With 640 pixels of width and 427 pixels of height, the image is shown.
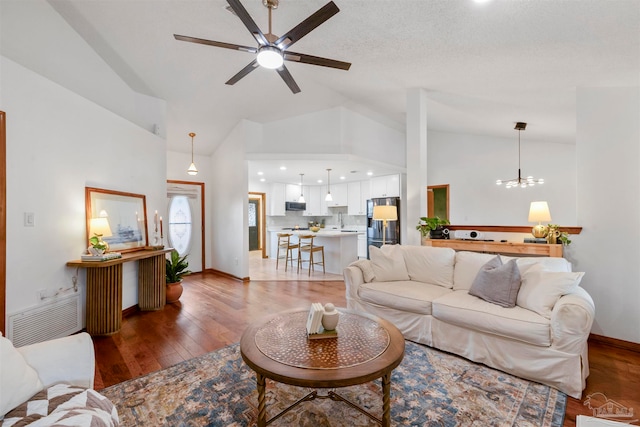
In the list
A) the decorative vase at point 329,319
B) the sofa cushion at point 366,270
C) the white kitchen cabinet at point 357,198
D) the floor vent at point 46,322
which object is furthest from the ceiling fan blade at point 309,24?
the white kitchen cabinet at point 357,198

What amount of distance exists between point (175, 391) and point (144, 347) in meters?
0.98

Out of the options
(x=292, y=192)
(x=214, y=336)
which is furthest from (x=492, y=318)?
(x=292, y=192)

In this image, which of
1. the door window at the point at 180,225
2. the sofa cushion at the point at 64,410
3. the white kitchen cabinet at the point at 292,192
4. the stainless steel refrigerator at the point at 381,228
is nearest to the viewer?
the sofa cushion at the point at 64,410

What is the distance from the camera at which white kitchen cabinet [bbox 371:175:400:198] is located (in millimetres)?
7009

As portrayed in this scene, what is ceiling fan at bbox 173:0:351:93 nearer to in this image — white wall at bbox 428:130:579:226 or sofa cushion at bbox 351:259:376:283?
sofa cushion at bbox 351:259:376:283

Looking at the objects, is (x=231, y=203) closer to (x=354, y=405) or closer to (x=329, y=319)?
(x=329, y=319)

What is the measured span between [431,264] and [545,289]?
111 cm

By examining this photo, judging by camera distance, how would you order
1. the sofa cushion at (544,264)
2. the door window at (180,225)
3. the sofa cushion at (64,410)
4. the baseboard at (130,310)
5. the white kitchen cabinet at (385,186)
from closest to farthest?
the sofa cushion at (64,410)
the sofa cushion at (544,264)
the baseboard at (130,310)
the door window at (180,225)
the white kitchen cabinet at (385,186)

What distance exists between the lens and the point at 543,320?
6.90ft

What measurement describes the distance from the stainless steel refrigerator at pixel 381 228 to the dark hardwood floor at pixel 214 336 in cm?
229

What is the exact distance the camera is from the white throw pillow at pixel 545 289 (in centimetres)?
217

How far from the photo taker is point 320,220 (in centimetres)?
962

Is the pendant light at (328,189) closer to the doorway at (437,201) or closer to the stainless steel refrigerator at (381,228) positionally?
the stainless steel refrigerator at (381,228)

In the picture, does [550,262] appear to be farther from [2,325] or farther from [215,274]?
[215,274]
